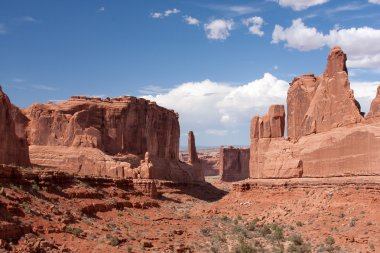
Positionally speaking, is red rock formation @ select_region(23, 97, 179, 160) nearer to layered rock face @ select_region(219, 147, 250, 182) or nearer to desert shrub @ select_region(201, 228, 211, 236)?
desert shrub @ select_region(201, 228, 211, 236)

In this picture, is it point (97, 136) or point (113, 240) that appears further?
point (97, 136)

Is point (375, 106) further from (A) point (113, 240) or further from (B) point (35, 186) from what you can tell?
(B) point (35, 186)

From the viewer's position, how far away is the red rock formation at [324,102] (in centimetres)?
3888

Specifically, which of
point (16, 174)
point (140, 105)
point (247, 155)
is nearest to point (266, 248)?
point (16, 174)

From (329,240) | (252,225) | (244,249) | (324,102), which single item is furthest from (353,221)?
(324,102)

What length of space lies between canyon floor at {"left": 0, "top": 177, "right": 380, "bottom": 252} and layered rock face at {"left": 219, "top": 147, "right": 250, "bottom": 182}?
69.1m

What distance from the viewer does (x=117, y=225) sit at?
117 feet

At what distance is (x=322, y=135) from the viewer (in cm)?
4044

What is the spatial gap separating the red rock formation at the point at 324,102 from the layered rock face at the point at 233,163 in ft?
236

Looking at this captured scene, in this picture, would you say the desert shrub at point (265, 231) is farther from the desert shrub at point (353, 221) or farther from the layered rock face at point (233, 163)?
the layered rock face at point (233, 163)

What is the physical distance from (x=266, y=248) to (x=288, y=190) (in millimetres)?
10129

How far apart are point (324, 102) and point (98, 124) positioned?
37190 millimetres

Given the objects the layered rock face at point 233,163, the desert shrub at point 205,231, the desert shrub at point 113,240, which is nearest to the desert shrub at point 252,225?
the desert shrub at point 205,231

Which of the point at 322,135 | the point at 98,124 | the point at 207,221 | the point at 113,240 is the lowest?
the point at 207,221
